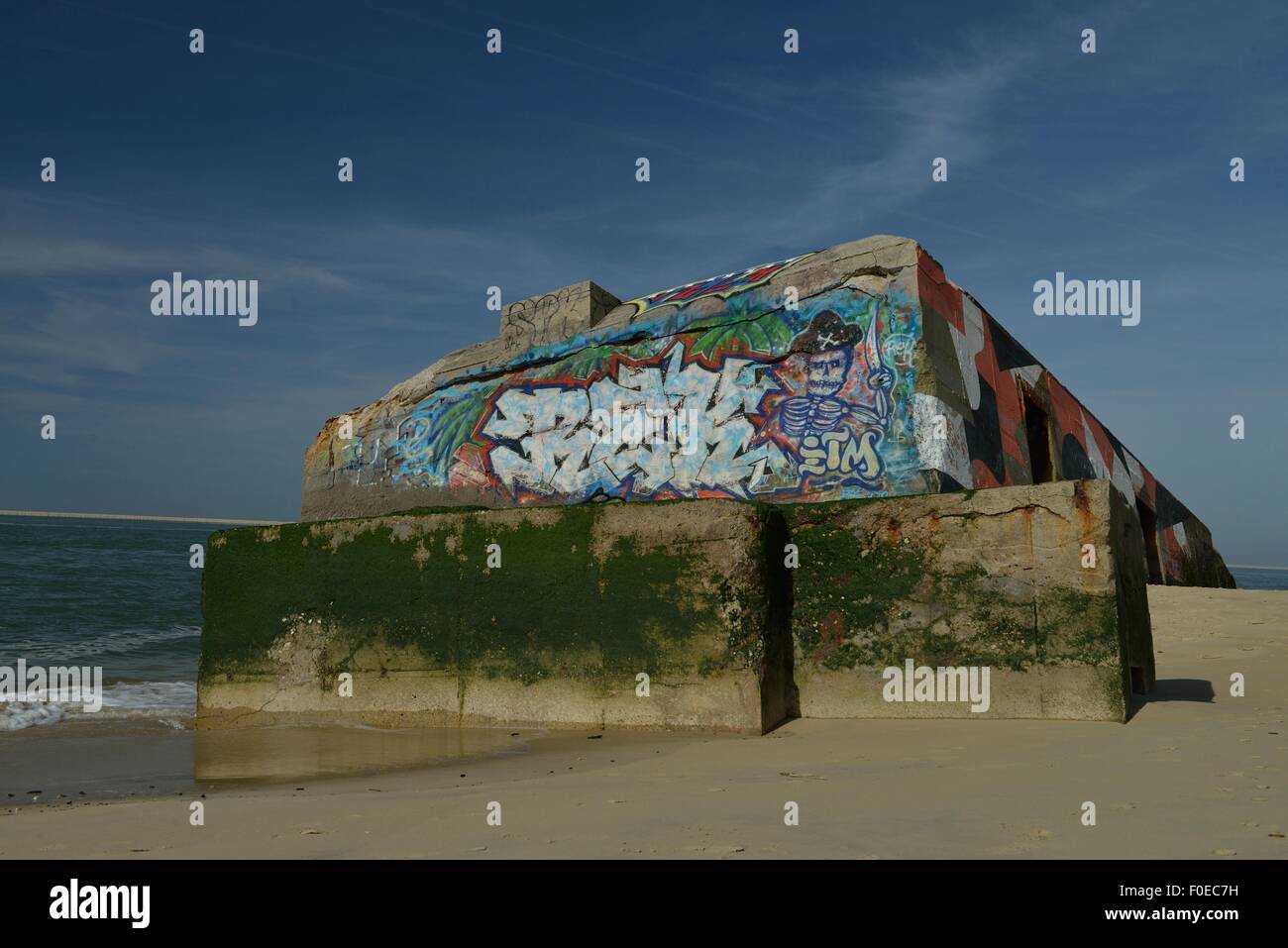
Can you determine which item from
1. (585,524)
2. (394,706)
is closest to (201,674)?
(394,706)

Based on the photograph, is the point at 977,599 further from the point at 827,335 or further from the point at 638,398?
the point at 638,398

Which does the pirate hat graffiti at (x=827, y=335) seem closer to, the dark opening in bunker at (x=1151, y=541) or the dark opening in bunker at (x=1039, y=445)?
the dark opening in bunker at (x=1039, y=445)

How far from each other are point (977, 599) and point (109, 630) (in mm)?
15853

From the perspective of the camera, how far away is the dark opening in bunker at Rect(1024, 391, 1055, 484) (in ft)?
35.7

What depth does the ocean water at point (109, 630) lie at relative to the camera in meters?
8.65

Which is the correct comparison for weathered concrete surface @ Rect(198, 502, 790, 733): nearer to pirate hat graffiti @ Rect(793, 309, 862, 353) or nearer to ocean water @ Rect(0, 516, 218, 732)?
ocean water @ Rect(0, 516, 218, 732)

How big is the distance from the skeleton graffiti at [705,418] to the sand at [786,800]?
3.09m

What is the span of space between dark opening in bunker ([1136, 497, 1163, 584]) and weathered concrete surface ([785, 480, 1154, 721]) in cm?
1194

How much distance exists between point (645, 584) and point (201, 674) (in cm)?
412

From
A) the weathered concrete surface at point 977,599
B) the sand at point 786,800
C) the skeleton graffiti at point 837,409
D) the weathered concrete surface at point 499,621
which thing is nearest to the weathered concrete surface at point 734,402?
the skeleton graffiti at point 837,409

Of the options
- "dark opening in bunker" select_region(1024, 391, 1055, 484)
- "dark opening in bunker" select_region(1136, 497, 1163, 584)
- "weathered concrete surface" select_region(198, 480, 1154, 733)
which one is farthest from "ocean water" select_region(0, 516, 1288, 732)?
"dark opening in bunker" select_region(1136, 497, 1163, 584)

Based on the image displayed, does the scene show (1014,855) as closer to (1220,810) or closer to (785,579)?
(1220,810)

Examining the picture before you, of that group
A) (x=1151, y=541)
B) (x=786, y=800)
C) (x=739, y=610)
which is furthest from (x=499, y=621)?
(x=1151, y=541)

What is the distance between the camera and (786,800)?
3.20 meters
